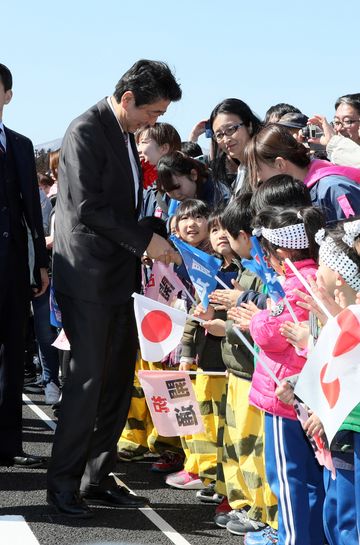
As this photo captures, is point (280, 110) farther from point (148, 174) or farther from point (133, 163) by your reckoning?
point (133, 163)

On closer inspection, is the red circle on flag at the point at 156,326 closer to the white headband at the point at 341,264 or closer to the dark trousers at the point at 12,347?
the dark trousers at the point at 12,347

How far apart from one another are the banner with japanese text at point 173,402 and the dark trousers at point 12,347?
1.35 meters

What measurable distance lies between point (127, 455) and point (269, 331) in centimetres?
287

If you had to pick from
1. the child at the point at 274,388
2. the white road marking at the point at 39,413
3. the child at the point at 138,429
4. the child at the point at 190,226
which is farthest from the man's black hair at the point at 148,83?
the white road marking at the point at 39,413

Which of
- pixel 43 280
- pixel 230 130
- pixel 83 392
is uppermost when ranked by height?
pixel 230 130

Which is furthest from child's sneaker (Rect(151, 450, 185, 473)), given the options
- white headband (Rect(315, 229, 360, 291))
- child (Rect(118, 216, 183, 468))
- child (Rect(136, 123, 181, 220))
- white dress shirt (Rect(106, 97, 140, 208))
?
white headband (Rect(315, 229, 360, 291))

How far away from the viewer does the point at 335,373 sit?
11.0 ft

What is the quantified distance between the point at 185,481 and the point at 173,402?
0.85m

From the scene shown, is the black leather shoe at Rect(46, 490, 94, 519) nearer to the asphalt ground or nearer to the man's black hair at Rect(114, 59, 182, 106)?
the asphalt ground

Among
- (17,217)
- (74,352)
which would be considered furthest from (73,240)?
(17,217)

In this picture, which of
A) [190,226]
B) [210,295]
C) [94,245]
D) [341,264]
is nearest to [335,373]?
[341,264]

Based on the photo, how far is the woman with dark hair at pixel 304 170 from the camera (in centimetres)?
454

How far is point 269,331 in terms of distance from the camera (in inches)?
160

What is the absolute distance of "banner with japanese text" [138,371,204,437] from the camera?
5215 mm
